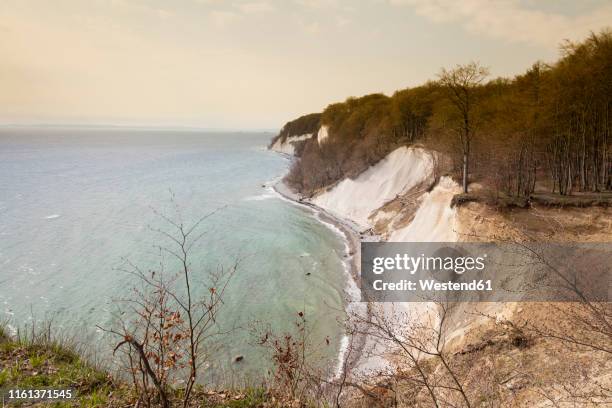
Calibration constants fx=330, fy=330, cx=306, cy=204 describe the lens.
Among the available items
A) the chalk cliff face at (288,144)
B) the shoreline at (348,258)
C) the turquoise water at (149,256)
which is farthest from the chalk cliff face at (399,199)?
the chalk cliff face at (288,144)

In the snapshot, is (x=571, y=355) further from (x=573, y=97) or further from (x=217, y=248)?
(x=217, y=248)

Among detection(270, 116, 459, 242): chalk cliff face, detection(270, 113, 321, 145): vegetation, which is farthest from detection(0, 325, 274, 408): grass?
detection(270, 113, 321, 145): vegetation

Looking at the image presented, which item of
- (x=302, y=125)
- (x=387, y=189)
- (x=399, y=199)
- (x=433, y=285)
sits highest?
(x=302, y=125)

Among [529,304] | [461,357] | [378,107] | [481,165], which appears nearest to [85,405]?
[461,357]

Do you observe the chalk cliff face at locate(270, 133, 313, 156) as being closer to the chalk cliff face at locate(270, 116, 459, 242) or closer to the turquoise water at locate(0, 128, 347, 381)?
the turquoise water at locate(0, 128, 347, 381)

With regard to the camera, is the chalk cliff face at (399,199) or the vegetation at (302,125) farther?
the vegetation at (302,125)

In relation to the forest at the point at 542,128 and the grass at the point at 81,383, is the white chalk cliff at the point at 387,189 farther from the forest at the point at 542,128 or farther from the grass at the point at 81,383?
the grass at the point at 81,383

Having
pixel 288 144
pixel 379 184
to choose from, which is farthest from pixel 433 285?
pixel 288 144

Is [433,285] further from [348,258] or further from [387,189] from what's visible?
[387,189]
